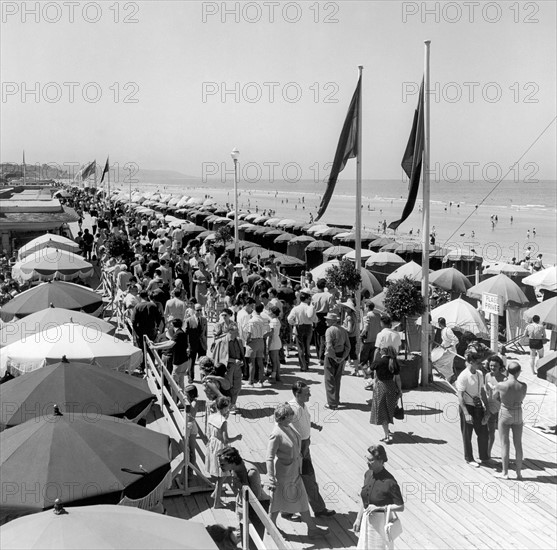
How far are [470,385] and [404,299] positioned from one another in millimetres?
3930

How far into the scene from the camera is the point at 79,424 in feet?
19.1

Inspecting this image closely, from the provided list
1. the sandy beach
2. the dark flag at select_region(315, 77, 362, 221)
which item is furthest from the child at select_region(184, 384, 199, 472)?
the sandy beach

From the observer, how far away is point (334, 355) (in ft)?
33.1

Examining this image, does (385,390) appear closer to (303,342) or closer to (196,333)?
(303,342)

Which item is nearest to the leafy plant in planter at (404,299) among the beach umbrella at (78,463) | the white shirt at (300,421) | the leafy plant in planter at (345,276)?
the leafy plant in planter at (345,276)

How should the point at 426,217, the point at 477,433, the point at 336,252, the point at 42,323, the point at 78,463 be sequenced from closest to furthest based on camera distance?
the point at 78,463 → the point at 477,433 → the point at 42,323 → the point at 426,217 → the point at 336,252

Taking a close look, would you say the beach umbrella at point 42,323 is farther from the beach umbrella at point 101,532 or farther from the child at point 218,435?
the beach umbrella at point 101,532

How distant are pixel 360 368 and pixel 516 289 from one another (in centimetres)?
567

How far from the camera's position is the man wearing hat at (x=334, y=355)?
998 centimetres

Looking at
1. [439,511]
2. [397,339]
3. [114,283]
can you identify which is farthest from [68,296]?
[439,511]

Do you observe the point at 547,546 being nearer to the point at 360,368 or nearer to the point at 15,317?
the point at 360,368

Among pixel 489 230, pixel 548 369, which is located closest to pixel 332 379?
pixel 548 369

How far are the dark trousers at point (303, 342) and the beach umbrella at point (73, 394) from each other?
4669mm

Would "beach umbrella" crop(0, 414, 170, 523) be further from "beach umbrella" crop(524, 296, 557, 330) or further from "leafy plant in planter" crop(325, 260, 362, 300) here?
"leafy plant in planter" crop(325, 260, 362, 300)
